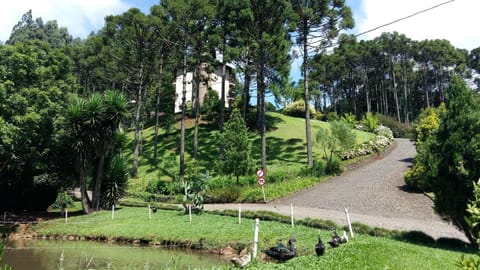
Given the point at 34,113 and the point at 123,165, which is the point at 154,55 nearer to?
the point at 123,165

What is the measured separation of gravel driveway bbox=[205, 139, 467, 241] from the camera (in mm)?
16612

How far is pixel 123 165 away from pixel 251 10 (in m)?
14.4

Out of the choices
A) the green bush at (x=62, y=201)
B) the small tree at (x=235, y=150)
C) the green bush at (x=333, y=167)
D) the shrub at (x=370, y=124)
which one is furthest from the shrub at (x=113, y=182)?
the shrub at (x=370, y=124)

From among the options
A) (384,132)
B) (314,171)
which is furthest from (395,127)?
(314,171)

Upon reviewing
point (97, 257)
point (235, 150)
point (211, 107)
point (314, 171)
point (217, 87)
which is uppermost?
point (217, 87)

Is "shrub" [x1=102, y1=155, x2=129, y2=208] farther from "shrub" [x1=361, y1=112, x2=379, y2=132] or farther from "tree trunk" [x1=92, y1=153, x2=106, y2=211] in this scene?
"shrub" [x1=361, y1=112, x2=379, y2=132]

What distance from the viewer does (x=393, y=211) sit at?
1959 cm

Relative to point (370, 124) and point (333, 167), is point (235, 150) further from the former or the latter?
point (370, 124)

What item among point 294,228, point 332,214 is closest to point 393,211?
point 332,214

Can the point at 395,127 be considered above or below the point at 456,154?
above

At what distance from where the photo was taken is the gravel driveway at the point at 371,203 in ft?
54.5

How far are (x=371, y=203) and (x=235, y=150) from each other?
9.88m

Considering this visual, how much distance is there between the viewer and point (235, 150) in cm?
2725

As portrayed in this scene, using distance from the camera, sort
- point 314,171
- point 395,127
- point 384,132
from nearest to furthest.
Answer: point 314,171 → point 384,132 → point 395,127
